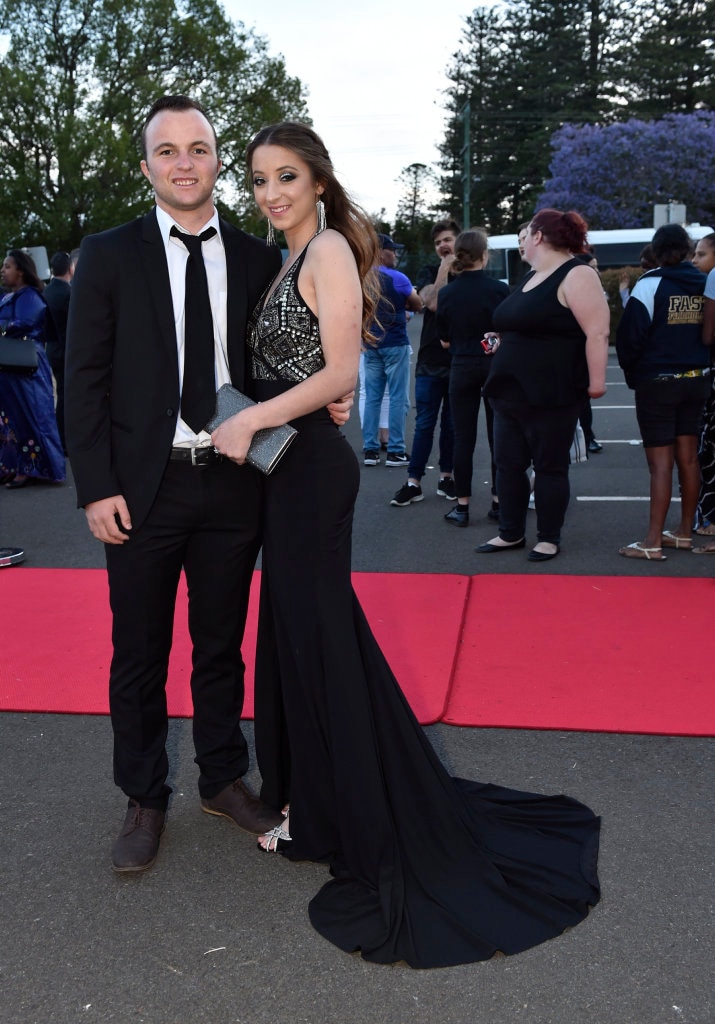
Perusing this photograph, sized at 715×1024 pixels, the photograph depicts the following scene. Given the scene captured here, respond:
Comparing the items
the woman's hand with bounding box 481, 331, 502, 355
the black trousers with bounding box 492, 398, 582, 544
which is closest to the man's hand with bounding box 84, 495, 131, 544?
the black trousers with bounding box 492, 398, 582, 544

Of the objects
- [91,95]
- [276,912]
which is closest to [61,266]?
[276,912]

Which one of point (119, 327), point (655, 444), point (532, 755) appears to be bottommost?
point (532, 755)

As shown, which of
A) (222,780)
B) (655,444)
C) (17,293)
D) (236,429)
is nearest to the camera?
(236,429)

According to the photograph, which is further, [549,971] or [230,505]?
[230,505]

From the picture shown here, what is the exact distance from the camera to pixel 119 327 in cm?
279

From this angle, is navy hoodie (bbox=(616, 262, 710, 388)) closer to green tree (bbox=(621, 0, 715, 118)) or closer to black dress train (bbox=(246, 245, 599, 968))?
black dress train (bbox=(246, 245, 599, 968))

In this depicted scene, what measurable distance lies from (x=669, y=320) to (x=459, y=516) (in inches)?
76.2

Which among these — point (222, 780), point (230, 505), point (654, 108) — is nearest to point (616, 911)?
point (222, 780)

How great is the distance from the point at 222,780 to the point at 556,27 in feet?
180

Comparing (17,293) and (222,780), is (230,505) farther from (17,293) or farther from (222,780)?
(17,293)

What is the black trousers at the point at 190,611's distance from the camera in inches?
114

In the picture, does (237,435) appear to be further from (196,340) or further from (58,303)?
(58,303)

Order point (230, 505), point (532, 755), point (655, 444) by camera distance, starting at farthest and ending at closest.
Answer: point (655, 444) < point (532, 755) < point (230, 505)

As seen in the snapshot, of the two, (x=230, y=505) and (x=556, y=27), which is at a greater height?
(x=556, y=27)
